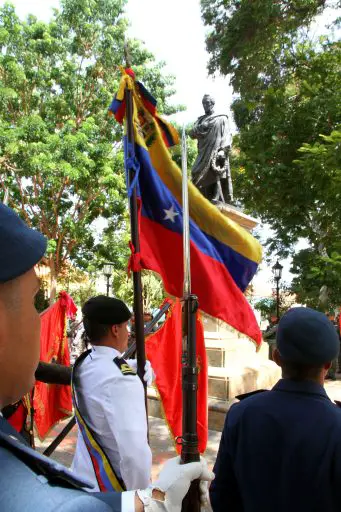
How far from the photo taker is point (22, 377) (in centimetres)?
84

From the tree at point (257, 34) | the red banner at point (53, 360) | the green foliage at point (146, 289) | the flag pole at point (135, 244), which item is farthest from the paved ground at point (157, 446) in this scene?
the green foliage at point (146, 289)

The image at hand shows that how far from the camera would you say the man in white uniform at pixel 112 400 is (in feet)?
6.00

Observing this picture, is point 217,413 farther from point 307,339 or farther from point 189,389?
point 307,339

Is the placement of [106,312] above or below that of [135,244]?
below

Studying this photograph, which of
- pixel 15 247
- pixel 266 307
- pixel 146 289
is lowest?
pixel 15 247

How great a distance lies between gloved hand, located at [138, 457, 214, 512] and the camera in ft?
3.72

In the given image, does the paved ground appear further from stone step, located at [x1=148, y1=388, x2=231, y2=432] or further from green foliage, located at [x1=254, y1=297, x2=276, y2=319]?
green foliage, located at [x1=254, y1=297, x2=276, y2=319]

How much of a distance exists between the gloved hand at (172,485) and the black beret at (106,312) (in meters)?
0.89

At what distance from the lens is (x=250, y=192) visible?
12.9 m

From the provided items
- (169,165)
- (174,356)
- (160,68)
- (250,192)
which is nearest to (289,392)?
(169,165)

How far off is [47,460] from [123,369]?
1.30m

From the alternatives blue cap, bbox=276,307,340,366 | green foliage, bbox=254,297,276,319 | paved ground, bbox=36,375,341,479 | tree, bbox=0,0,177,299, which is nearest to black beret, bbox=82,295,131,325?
blue cap, bbox=276,307,340,366

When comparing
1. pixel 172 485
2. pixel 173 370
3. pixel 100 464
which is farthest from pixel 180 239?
pixel 172 485

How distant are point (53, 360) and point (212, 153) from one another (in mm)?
4761
